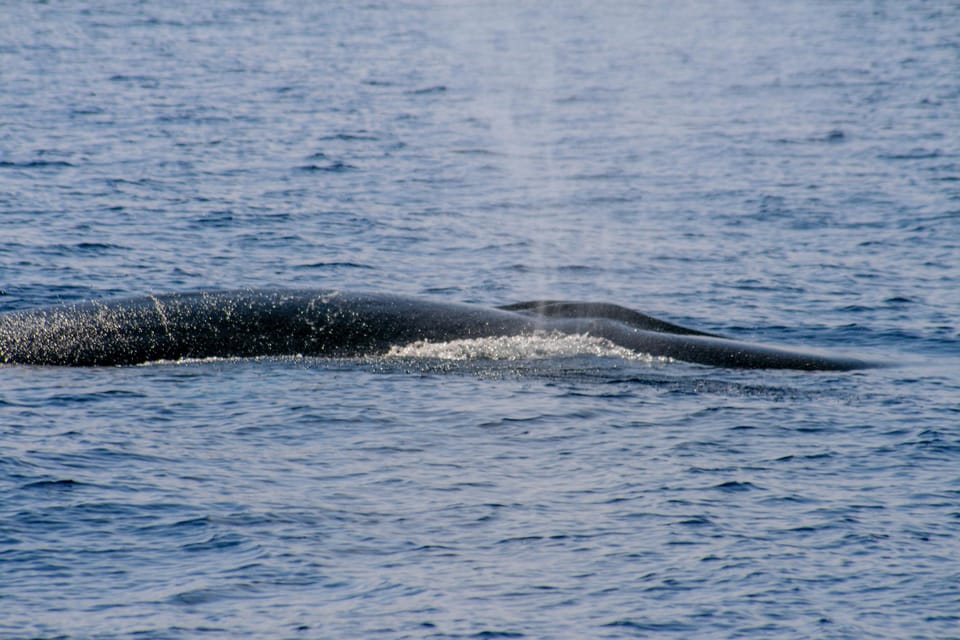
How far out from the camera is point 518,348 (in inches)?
801

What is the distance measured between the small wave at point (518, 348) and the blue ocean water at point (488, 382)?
4.3 inches

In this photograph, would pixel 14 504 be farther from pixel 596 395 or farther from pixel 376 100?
pixel 376 100

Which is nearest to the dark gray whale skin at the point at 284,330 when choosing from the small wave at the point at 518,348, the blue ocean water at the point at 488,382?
the small wave at the point at 518,348

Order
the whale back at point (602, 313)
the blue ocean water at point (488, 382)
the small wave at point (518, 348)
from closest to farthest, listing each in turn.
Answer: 1. the blue ocean water at point (488, 382)
2. the small wave at point (518, 348)
3. the whale back at point (602, 313)

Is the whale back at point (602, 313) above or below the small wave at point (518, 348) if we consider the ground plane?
above

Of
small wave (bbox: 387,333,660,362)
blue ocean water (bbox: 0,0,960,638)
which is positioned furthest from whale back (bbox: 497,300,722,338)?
blue ocean water (bbox: 0,0,960,638)

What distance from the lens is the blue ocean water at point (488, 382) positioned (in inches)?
517

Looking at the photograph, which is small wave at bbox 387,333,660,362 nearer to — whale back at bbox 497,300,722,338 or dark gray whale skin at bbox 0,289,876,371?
dark gray whale skin at bbox 0,289,876,371

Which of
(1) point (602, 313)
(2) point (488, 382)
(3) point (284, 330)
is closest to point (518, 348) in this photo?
(2) point (488, 382)

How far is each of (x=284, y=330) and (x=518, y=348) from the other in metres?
3.19

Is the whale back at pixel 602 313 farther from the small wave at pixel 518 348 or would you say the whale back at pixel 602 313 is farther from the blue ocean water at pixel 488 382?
the blue ocean water at pixel 488 382

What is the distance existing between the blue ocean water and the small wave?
0.11m

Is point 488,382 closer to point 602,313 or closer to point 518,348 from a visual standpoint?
point 518,348

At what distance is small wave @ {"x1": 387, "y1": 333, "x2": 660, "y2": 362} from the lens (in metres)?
20.2
